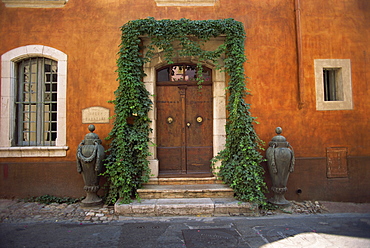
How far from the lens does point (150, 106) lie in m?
5.36

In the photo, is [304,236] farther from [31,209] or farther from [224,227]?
[31,209]

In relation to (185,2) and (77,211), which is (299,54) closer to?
(185,2)

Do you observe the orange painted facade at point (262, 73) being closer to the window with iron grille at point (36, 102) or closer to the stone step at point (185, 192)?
the window with iron grille at point (36, 102)

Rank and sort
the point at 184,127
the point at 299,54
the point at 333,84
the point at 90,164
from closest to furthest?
the point at 90,164
the point at 299,54
the point at 184,127
the point at 333,84

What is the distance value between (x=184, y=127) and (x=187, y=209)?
191 centimetres

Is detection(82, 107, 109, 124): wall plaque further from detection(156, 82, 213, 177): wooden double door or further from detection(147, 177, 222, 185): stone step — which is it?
detection(147, 177, 222, 185): stone step

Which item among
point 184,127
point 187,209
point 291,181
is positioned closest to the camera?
point 187,209

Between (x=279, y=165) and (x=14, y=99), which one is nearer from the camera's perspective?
(x=279, y=165)

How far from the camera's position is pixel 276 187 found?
16.4 feet

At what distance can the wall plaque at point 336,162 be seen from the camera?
5.51 m

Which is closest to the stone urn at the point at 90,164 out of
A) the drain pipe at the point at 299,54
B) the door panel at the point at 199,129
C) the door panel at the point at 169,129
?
the door panel at the point at 169,129

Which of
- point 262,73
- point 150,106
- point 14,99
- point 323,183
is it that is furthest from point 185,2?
point 323,183

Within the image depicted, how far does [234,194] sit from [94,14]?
5.13m

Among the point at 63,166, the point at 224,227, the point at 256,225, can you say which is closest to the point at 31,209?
the point at 63,166
